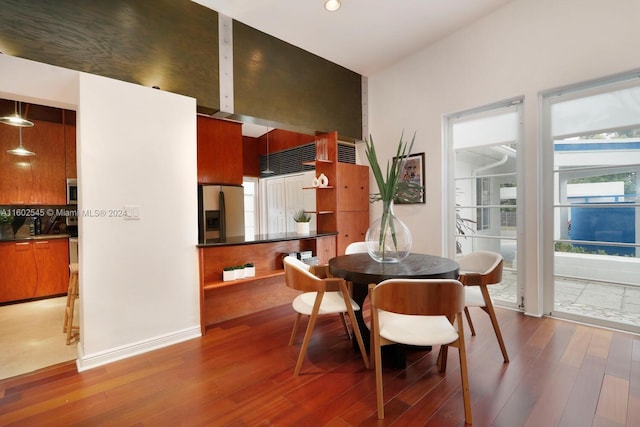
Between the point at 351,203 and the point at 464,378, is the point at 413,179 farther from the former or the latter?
the point at 464,378

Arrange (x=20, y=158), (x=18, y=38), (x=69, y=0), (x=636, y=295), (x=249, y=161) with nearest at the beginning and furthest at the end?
1. (x=18, y=38)
2. (x=69, y=0)
3. (x=636, y=295)
4. (x=20, y=158)
5. (x=249, y=161)

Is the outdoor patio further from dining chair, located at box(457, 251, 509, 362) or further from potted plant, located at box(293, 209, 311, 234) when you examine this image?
potted plant, located at box(293, 209, 311, 234)

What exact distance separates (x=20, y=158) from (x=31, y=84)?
2.89 metres

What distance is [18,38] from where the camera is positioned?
223 centimetres

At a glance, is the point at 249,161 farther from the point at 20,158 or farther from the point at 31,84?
the point at 31,84

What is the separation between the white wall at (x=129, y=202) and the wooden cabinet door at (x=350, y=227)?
2109 millimetres

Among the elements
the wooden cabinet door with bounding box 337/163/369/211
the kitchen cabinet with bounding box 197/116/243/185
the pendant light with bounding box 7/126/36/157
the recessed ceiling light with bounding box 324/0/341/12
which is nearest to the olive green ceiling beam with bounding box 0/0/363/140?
the wooden cabinet door with bounding box 337/163/369/211

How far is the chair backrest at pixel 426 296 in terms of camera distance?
1.59 m

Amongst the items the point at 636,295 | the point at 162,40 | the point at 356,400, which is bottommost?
the point at 356,400

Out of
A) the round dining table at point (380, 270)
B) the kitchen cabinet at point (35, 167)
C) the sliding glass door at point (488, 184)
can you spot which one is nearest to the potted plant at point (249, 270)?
the round dining table at point (380, 270)

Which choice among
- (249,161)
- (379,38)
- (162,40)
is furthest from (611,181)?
(249,161)

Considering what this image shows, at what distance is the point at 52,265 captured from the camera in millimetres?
4352

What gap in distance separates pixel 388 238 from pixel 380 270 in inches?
14.1

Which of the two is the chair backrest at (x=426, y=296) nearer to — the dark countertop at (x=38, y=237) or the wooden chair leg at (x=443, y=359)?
the wooden chair leg at (x=443, y=359)
